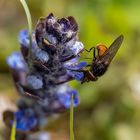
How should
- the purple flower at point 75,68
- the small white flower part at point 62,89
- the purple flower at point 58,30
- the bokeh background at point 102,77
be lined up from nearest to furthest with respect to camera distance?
the purple flower at point 58,30 < the purple flower at point 75,68 < the small white flower part at point 62,89 < the bokeh background at point 102,77

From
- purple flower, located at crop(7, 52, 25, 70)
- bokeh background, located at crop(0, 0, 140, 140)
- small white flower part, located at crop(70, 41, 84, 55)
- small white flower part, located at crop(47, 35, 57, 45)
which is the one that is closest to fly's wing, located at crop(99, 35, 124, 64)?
small white flower part, located at crop(70, 41, 84, 55)

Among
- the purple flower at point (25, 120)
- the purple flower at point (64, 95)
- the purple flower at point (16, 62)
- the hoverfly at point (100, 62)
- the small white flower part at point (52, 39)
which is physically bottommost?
the purple flower at point (25, 120)

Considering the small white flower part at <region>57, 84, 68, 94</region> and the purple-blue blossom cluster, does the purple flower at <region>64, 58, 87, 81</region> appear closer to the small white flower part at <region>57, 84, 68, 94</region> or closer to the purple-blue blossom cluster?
the purple-blue blossom cluster

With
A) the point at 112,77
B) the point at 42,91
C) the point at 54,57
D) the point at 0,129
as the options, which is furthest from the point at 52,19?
the point at 112,77

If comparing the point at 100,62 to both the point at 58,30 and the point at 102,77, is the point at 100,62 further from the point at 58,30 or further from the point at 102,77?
the point at 102,77

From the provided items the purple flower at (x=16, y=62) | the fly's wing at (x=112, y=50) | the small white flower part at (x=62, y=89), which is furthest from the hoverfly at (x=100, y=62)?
the purple flower at (x=16, y=62)

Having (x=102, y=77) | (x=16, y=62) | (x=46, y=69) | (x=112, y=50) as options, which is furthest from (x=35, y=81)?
(x=102, y=77)

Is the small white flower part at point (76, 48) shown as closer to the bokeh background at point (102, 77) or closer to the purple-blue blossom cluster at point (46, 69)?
the purple-blue blossom cluster at point (46, 69)
